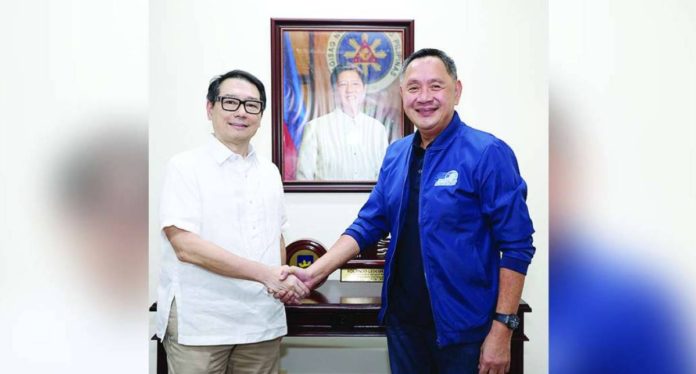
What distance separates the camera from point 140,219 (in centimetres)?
Answer: 45

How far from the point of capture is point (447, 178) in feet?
4.82

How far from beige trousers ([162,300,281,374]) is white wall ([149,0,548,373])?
2.64ft

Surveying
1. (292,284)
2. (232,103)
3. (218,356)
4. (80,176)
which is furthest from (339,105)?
(80,176)

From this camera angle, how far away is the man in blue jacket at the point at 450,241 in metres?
1.42

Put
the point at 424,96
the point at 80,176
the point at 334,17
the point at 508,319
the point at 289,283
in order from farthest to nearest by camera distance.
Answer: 1. the point at 334,17
2. the point at 289,283
3. the point at 424,96
4. the point at 508,319
5. the point at 80,176

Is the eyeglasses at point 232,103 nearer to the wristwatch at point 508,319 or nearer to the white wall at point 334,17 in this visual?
the white wall at point 334,17

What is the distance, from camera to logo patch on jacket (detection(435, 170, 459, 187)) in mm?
1459

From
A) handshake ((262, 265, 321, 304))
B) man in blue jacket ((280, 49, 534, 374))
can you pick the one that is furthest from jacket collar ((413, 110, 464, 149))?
handshake ((262, 265, 321, 304))

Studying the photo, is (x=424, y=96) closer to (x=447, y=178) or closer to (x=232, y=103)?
(x=447, y=178)

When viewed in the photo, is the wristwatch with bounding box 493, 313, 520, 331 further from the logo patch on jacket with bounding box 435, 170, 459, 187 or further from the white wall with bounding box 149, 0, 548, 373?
the white wall with bounding box 149, 0, 548, 373

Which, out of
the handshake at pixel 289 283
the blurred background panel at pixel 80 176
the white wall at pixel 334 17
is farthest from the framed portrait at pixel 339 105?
the blurred background panel at pixel 80 176

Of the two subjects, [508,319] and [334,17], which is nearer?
[508,319]

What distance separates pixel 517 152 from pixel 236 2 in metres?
1.52

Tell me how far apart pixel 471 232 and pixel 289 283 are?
0.63 m
